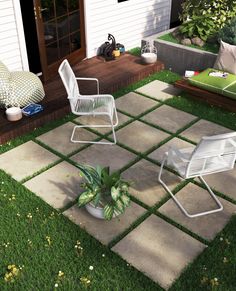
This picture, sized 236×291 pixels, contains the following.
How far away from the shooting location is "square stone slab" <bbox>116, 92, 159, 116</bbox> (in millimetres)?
5672

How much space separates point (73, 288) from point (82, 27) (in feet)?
17.0

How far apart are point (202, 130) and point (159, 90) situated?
1469 mm

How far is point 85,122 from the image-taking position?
534cm

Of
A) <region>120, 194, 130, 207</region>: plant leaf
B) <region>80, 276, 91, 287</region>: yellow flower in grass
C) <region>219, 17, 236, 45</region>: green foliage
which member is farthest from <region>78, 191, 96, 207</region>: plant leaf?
<region>219, 17, 236, 45</region>: green foliage

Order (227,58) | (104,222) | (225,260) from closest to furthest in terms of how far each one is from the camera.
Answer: (225,260) < (104,222) < (227,58)

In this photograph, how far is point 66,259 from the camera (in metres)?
3.24

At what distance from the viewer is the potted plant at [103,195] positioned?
11.5 feet

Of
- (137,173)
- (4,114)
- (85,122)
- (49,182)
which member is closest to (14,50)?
(4,114)

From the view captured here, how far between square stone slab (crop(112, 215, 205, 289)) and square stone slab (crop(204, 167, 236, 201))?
0.86 meters

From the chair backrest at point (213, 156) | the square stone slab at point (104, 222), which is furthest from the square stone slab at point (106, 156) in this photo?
the chair backrest at point (213, 156)

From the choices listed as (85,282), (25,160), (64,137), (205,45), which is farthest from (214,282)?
(205,45)

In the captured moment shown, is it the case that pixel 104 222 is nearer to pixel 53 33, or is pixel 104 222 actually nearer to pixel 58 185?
pixel 58 185

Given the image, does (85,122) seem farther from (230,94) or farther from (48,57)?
(230,94)

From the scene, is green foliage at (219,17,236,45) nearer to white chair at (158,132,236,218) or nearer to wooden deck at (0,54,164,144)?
wooden deck at (0,54,164,144)
